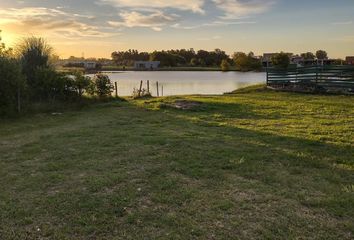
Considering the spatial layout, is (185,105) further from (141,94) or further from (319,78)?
(319,78)

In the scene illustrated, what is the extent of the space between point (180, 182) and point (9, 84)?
842 centimetres

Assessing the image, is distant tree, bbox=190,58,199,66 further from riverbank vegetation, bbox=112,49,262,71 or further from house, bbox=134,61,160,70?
house, bbox=134,61,160,70

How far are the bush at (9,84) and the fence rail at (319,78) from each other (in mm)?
12871

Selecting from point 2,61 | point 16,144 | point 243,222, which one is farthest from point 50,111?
point 243,222

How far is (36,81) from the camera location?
1338 centimetres

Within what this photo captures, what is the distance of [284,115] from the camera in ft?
33.1

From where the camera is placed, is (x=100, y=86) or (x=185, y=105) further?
(x=100, y=86)

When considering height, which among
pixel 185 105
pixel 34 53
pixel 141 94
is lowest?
pixel 185 105

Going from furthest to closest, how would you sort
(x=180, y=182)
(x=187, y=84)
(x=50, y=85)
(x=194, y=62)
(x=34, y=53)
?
1. (x=194, y=62)
2. (x=187, y=84)
3. (x=34, y=53)
4. (x=50, y=85)
5. (x=180, y=182)

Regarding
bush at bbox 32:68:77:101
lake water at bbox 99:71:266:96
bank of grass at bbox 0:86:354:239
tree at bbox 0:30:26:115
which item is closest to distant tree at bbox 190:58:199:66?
lake water at bbox 99:71:266:96

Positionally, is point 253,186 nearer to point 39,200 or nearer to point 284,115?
point 39,200

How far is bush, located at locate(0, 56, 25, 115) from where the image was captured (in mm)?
10828

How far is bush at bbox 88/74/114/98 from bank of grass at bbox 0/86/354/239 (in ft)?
21.8

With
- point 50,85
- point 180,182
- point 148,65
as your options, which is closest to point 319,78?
point 50,85
